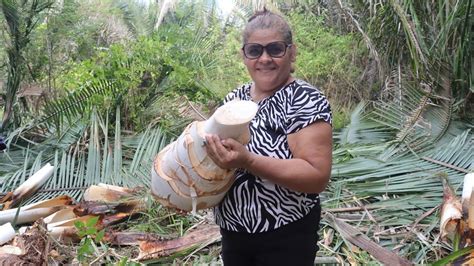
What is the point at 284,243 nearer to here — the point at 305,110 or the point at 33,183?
the point at 305,110

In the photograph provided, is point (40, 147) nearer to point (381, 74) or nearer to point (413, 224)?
point (413, 224)

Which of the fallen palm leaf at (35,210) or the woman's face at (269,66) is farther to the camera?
the fallen palm leaf at (35,210)

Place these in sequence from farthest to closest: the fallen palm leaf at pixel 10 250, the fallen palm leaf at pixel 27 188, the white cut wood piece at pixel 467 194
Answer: the fallen palm leaf at pixel 27 188 < the white cut wood piece at pixel 467 194 < the fallen palm leaf at pixel 10 250

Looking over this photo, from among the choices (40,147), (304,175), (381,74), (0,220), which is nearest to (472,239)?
(304,175)

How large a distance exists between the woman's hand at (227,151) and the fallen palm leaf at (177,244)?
1.66 m

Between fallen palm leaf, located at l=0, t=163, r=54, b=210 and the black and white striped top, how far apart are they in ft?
8.45

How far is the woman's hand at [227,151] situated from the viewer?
1.52 metres

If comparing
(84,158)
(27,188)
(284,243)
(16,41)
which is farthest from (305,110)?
(16,41)

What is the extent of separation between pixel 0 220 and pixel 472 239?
2662mm

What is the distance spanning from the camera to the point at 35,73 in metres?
6.59

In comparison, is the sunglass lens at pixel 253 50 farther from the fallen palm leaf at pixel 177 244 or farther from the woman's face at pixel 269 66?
the fallen palm leaf at pixel 177 244

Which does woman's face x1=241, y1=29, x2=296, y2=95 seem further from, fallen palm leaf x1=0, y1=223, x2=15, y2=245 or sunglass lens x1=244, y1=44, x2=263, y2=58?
fallen palm leaf x1=0, y1=223, x2=15, y2=245

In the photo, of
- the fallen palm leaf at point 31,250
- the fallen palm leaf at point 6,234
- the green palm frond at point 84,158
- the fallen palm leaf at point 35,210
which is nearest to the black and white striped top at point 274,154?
the fallen palm leaf at point 31,250

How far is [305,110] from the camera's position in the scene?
1600 mm
